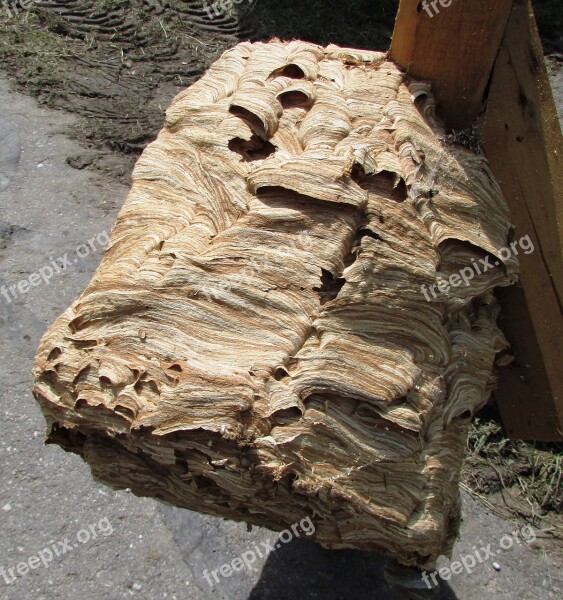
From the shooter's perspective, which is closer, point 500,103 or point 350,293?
point 350,293

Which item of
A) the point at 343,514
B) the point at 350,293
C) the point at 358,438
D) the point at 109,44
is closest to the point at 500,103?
the point at 350,293

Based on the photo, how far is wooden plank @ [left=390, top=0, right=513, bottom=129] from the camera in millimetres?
2285

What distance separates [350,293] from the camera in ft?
6.42

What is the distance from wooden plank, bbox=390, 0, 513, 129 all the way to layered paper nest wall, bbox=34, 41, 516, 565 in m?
0.26

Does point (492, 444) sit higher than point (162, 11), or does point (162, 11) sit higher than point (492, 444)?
point (162, 11)

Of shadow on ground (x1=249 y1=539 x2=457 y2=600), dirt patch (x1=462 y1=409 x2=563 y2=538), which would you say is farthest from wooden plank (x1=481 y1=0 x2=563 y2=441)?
shadow on ground (x1=249 y1=539 x2=457 y2=600)

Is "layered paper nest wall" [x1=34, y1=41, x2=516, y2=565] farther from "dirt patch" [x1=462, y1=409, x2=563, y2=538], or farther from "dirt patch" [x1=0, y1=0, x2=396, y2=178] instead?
"dirt patch" [x1=0, y1=0, x2=396, y2=178]

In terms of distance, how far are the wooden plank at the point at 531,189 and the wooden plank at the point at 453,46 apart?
0.06m

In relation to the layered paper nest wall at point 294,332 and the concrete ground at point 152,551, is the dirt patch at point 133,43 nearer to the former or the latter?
the concrete ground at point 152,551

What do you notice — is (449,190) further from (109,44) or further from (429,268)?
(109,44)

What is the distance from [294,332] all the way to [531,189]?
1173 mm

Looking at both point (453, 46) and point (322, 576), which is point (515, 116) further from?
point (322, 576)

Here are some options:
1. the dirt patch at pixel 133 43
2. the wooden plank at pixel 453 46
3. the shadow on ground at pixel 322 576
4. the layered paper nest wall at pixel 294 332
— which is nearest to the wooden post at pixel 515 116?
the wooden plank at pixel 453 46

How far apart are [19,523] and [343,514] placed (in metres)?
2.05
